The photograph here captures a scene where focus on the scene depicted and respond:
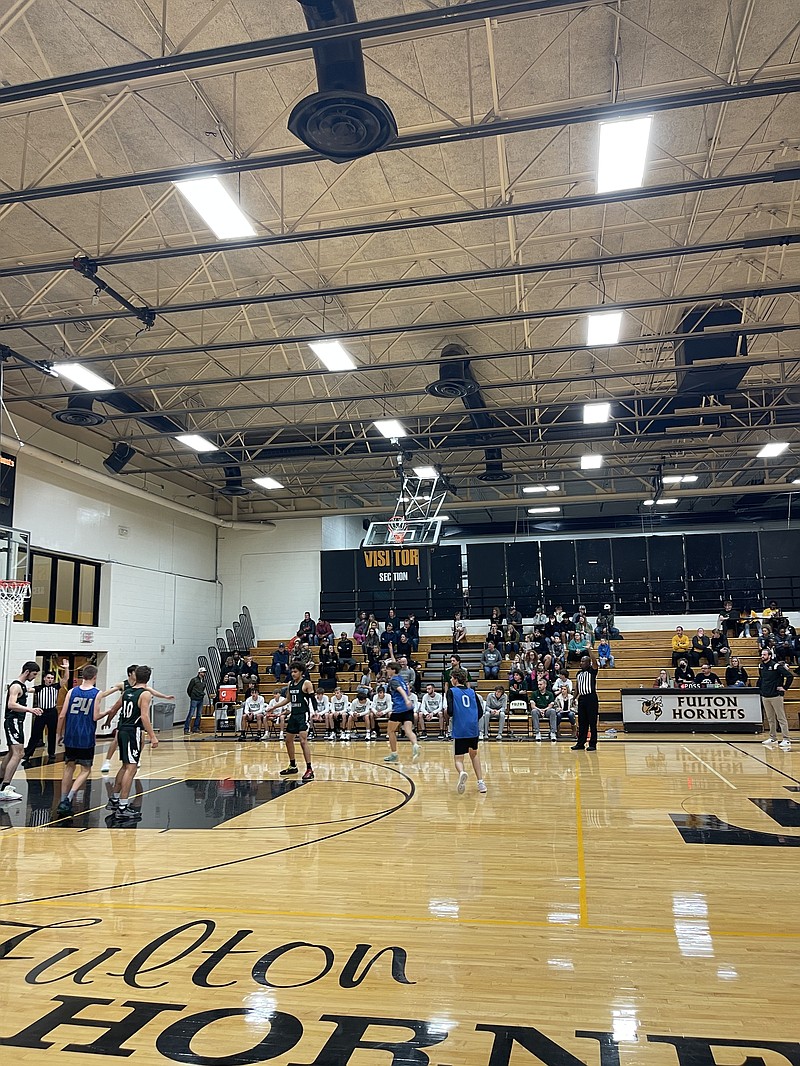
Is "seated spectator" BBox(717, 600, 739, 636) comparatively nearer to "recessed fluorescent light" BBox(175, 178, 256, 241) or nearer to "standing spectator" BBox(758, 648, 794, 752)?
"standing spectator" BBox(758, 648, 794, 752)

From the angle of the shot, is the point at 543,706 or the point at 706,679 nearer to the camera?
the point at 543,706

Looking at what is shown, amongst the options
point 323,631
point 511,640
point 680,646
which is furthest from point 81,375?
point 680,646

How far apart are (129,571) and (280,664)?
5410 mm

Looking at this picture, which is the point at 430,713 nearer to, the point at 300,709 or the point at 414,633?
the point at 414,633

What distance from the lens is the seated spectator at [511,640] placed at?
950 inches

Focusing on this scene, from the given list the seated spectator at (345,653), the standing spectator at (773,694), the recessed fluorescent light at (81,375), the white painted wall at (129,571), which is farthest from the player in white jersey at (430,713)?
the recessed fluorescent light at (81,375)

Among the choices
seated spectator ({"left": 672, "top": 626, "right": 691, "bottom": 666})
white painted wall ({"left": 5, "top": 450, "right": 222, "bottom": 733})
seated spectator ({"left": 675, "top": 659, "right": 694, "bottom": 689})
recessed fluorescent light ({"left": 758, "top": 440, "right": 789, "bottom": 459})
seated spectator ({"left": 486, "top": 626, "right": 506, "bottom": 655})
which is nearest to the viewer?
white painted wall ({"left": 5, "top": 450, "right": 222, "bottom": 733})

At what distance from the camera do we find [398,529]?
21.2 meters

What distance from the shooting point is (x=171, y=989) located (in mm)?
4480

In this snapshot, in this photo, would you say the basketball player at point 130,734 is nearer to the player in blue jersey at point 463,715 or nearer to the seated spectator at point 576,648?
the player in blue jersey at point 463,715

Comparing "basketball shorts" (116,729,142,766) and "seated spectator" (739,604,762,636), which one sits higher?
"seated spectator" (739,604,762,636)

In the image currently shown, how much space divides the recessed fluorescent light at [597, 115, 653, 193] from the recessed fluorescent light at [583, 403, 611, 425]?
7.80m

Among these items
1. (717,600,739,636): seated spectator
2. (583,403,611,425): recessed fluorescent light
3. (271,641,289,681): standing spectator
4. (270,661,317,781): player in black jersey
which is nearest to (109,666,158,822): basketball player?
(270,661,317,781): player in black jersey

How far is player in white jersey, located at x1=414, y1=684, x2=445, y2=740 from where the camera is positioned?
64.5 ft
